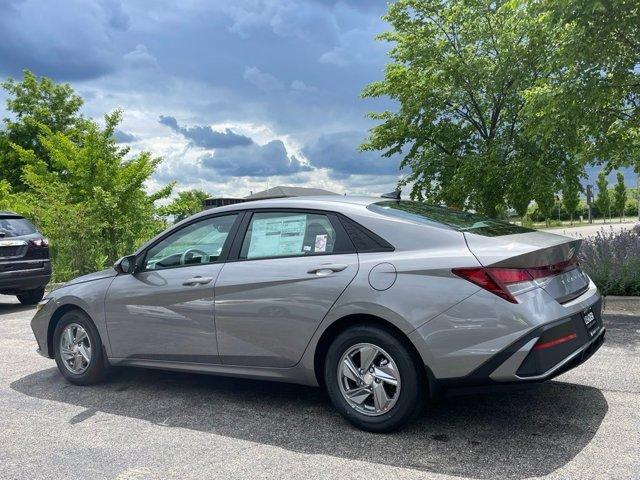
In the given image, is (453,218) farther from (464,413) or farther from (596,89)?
(596,89)

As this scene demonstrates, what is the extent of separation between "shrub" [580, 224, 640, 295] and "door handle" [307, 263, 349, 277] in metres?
5.75

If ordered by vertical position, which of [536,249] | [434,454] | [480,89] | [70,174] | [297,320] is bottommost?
[434,454]

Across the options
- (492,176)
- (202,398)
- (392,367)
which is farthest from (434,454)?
(492,176)

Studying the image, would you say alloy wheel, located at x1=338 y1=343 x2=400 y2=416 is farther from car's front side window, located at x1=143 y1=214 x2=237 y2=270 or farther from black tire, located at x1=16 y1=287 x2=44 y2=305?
black tire, located at x1=16 y1=287 x2=44 y2=305

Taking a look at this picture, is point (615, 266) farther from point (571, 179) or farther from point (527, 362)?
point (571, 179)

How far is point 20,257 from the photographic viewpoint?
391 inches

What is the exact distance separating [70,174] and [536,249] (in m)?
17.1

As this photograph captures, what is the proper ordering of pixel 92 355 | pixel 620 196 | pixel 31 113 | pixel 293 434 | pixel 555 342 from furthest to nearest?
pixel 620 196
pixel 31 113
pixel 92 355
pixel 293 434
pixel 555 342

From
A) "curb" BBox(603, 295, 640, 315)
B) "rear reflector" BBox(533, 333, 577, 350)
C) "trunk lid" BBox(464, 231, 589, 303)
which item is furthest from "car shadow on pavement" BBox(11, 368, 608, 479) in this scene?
"curb" BBox(603, 295, 640, 315)

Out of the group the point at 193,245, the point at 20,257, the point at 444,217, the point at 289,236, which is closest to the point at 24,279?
the point at 20,257

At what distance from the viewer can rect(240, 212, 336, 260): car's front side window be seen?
13.4 feet

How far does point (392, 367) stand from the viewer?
3.62 metres

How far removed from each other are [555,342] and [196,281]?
2.52 m

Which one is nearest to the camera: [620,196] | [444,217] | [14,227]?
[444,217]
